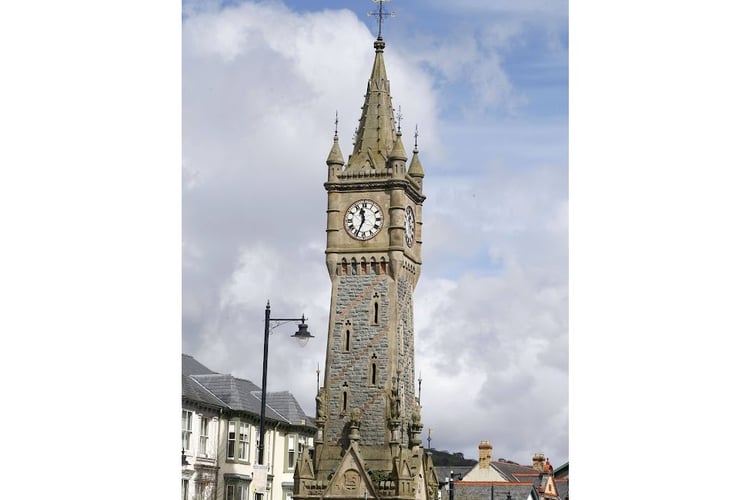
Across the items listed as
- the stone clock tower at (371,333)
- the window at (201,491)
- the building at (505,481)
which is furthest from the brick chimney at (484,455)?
the window at (201,491)

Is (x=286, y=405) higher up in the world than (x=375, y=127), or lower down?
lower down

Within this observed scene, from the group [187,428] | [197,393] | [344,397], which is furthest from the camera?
[344,397]

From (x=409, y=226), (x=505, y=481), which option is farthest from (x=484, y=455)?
(x=409, y=226)

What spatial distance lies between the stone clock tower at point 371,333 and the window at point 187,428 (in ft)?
39.4

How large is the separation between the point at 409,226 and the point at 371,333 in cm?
588

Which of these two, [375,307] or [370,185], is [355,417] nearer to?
[375,307]

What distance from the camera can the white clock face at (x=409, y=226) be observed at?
198 ft

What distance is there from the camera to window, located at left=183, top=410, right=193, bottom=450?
44.5 meters

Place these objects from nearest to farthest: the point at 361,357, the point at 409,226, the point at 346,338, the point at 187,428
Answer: the point at 187,428
the point at 361,357
the point at 346,338
the point at 409,226

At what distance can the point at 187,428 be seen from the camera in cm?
4509

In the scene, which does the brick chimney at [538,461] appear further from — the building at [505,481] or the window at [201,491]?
the window at [201,491]

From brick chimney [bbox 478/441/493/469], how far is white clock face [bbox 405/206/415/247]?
27.8 meters
